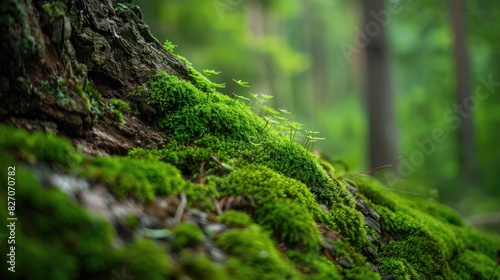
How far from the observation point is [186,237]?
5.55 ft

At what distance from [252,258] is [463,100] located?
1206cm

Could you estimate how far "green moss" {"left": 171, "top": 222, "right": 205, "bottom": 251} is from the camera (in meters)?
Result: 1.65

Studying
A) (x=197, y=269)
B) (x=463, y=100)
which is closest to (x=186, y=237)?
(x=197, y=269)

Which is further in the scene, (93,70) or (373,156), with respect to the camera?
(373,156)

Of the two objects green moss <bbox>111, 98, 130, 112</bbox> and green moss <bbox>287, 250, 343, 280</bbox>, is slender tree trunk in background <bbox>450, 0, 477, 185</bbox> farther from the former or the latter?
green moss <bbox>111, 98, 130, 112</bbox>

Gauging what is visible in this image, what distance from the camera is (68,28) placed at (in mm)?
2297

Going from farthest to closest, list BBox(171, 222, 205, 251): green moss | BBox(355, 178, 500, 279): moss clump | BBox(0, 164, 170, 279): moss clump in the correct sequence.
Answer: BBox(355, 178, 500, 279): moss clump → BBox(171, 222, 205, 251): green moss → BBox(0, 164, 170, 279): moss clump

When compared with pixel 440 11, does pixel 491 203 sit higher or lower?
lower

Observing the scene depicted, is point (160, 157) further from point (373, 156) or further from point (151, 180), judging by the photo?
point (373, 156)

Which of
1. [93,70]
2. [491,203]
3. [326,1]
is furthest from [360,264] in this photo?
[326,1]

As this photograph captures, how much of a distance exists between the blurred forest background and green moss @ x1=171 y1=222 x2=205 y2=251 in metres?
2.97

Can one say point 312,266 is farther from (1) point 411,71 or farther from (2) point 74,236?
(1) point 411,71

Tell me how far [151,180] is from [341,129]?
67.1 feet

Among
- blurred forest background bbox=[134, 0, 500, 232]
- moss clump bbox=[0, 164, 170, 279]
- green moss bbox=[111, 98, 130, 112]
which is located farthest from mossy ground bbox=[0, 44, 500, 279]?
blurred forest background bbox=[134, 0, 500, 232]
